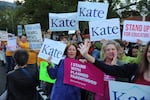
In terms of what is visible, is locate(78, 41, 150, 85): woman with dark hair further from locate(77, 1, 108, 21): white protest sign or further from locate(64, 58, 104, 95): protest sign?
locate(77, 1, 108, 21): white protest sign

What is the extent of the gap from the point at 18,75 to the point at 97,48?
318cm

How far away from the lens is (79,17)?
28.2ft

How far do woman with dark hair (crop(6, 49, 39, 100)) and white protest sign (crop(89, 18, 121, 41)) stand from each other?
6.06 feet

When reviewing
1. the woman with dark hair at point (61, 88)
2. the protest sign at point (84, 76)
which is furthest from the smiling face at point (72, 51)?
the protest sign at point (84, 76)

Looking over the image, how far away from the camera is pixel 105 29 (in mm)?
6977

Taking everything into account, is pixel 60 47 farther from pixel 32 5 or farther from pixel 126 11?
pixel 32 5

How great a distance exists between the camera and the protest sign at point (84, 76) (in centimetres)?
496

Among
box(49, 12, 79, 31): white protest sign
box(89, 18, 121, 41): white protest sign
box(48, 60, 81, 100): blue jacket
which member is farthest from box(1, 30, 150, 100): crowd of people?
box(49, 12, 79, 31): white protest sign

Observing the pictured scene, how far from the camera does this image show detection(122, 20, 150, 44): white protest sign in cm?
659

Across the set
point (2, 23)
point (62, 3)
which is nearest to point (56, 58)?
point (62, 3)

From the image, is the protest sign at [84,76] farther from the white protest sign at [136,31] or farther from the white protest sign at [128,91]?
the white protest sign at [136,31]

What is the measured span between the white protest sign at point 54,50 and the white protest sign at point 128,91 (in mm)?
2158

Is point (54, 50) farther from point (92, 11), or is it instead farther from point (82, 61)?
point (92, 11)

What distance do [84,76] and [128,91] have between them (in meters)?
1.01
